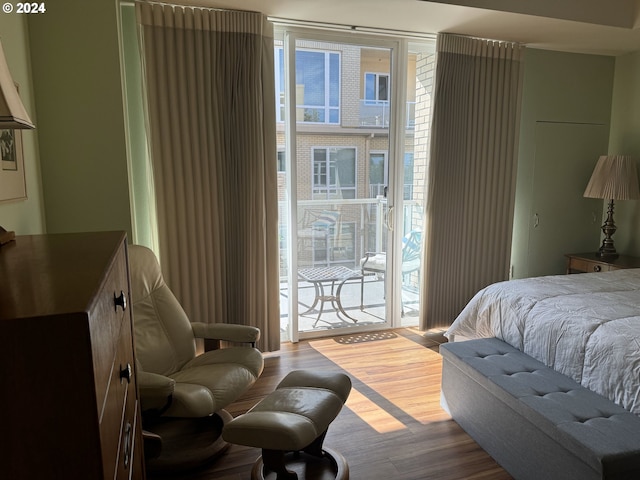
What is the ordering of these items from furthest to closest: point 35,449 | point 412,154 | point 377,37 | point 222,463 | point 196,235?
point 412,154
point 377,37
point 196,235
point 222,463
point 35,449

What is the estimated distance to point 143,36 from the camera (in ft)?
9.41

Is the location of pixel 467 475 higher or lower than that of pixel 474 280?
lower

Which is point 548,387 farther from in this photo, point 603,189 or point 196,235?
point 603,189

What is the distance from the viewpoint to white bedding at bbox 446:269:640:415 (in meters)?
1.93

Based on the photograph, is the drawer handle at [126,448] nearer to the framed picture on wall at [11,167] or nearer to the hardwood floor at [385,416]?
the hardwood floor at [385,416]

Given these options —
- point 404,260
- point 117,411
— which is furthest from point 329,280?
point 117,411

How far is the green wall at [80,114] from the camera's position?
8.23ft

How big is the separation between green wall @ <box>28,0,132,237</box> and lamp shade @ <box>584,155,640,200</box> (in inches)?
149

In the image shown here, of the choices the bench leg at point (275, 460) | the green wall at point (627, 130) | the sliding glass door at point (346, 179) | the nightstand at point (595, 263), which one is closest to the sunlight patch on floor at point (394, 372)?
the sliding glass door at point (346, 179)

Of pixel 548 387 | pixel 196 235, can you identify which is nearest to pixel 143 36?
pixel 196 235

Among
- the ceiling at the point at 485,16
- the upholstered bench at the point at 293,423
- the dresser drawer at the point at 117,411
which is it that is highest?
the ceiling at the point at 485,16

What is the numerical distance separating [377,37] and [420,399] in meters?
2.69

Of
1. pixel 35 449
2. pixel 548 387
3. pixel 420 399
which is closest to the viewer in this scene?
pixel 35 449

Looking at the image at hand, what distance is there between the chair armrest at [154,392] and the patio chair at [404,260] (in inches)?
88.2
